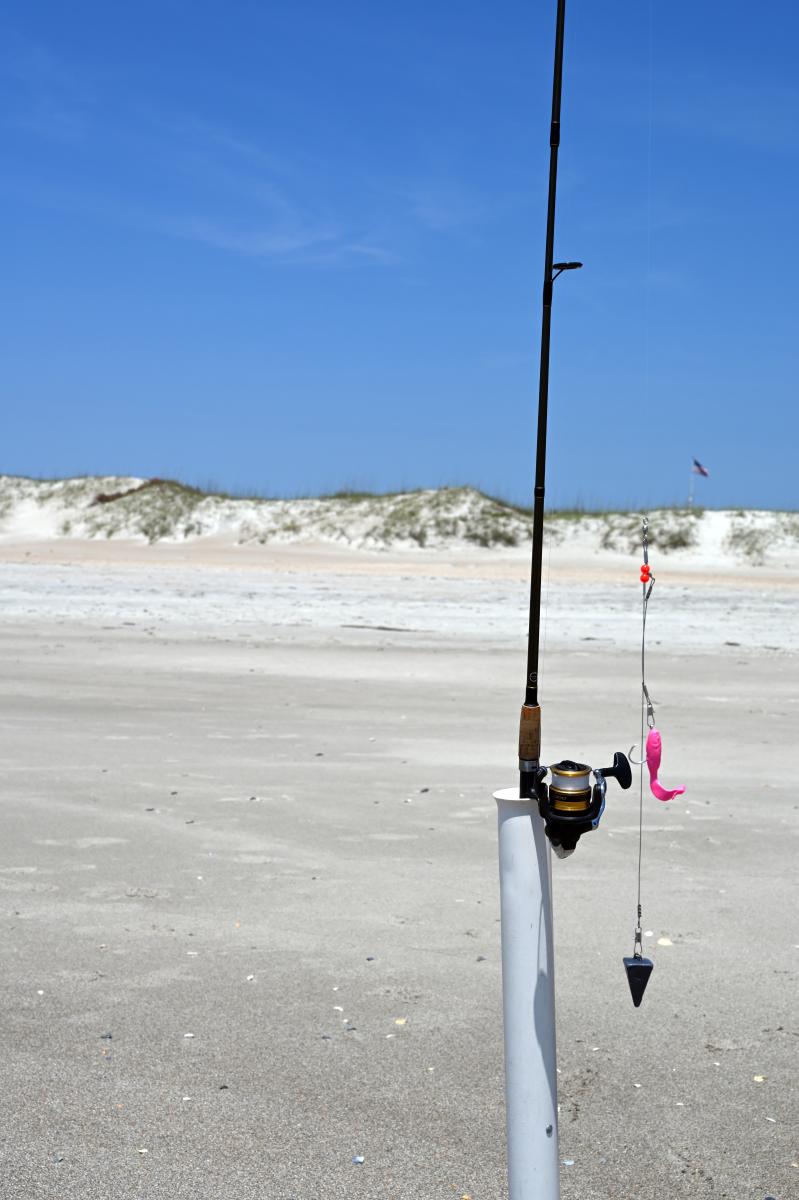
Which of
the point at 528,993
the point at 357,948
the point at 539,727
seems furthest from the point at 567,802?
the point at 357,948

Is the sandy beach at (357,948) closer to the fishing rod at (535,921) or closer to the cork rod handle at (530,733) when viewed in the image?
the fishing rod at (535,921)

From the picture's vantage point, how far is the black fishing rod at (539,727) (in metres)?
2.76

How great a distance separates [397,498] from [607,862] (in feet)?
150

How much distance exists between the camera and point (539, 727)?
2.88 metres

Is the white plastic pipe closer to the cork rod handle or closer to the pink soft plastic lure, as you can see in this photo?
the cork rod handle

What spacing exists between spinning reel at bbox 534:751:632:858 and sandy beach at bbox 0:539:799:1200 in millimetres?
1524

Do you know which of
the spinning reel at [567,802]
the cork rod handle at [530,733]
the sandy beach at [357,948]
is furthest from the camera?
the sandy beach at [357,948]

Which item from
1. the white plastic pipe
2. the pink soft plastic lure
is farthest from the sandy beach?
the pink soft plastic lure

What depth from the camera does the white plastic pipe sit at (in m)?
2.79

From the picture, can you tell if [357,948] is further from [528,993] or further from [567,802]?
[567,802]

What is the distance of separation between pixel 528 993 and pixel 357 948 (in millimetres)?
2860

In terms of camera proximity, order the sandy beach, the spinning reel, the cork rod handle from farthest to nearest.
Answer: the sandy beach, the cork rod handle, the spinning reel

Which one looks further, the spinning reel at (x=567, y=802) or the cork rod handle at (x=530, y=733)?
the cork rod handle at (x=530, y=733)

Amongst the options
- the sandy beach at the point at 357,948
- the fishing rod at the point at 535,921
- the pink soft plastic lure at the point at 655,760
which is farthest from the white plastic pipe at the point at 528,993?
the sandy beach at the point at 357,948
